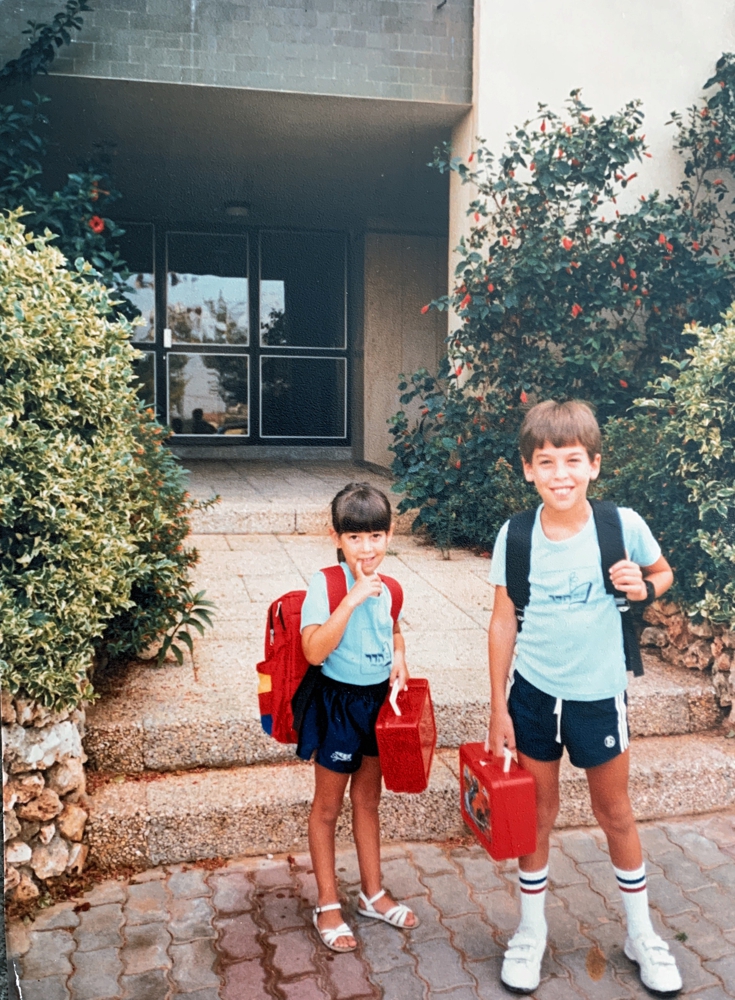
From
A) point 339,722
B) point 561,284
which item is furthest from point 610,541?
point 561,284

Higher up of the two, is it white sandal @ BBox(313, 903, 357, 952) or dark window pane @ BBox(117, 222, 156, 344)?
dark window pane @ BBox(117, 222, 156, 344)

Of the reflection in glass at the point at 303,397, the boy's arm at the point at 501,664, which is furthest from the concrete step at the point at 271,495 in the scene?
the boy's arm at the point at 501,664

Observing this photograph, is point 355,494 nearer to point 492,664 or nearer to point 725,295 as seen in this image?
point 492,664

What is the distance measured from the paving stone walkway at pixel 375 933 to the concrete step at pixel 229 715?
41cm

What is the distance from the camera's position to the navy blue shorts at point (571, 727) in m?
2.26

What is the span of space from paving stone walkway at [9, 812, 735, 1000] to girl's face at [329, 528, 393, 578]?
110cm

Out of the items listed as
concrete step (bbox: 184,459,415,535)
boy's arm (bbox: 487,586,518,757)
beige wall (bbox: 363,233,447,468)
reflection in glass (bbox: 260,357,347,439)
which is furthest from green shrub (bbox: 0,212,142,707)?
reflection in glass (bbox: 260,357,347,439)

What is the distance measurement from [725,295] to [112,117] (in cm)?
456

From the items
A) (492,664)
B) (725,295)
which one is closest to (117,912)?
(492,664)

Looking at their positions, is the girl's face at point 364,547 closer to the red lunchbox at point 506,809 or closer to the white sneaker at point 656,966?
the red lunchbox at point 506,809

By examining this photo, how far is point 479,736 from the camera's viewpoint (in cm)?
346

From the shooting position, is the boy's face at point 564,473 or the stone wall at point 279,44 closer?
the boy's face at point 564,473

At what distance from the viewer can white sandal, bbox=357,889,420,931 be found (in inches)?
100

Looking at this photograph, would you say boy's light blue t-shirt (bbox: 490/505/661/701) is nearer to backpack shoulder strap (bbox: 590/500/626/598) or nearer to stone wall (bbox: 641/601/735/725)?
backpack shoulder strap (bbox: 590/500/626/598)
